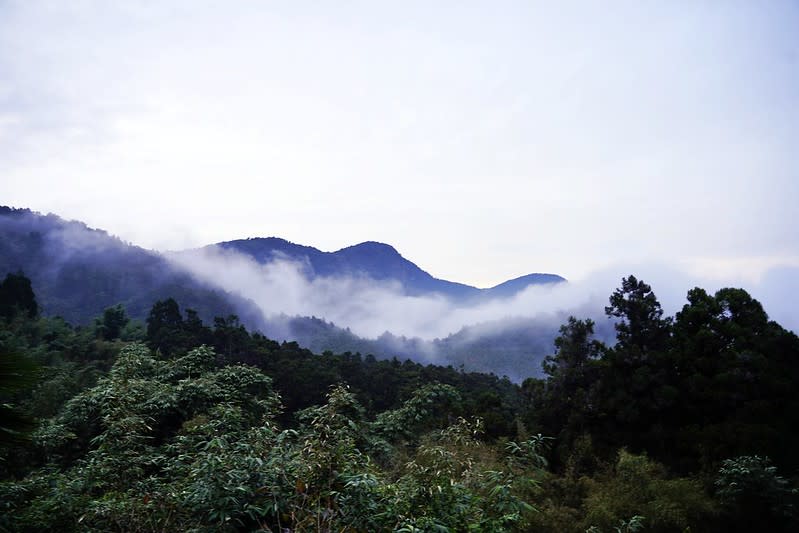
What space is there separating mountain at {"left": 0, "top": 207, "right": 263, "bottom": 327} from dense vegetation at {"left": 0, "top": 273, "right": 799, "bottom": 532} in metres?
49.4

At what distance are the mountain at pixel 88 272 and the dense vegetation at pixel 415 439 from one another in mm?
49390

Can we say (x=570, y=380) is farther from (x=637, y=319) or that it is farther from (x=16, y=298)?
(x=16, y=298)

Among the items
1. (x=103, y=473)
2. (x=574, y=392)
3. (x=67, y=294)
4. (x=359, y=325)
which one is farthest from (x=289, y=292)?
(x=103, y=473)

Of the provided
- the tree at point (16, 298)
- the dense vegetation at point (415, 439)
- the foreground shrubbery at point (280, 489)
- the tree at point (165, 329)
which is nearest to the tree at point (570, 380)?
the dense vegetation at point (415, 439)

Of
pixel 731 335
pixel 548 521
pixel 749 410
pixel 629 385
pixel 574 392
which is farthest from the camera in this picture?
pixel 574 392

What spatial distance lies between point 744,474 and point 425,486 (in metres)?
9.67

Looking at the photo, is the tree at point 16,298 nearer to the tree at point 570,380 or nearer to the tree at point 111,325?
the tree at point 111,325

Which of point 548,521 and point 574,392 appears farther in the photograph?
point 574,392

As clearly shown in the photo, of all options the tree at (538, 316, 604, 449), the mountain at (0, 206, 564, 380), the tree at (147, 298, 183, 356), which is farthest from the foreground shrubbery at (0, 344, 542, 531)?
the mountain at (0, 206, 564, 380)

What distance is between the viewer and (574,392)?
55.8 ft

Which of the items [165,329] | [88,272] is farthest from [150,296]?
[165,329]

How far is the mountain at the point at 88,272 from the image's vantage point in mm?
69125

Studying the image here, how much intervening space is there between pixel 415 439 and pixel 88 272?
85.3 meters

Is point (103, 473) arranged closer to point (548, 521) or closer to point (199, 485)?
point (199, 485)
